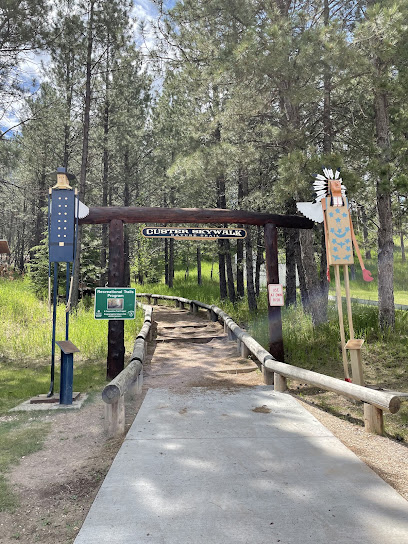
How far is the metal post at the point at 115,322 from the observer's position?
7.88m

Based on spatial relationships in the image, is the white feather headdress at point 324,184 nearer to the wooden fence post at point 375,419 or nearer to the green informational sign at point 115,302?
the wooden fence post at point 375,419

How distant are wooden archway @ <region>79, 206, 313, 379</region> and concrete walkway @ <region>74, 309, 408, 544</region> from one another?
7.38 ft

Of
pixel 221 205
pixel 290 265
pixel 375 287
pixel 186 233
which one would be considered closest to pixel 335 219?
pixel 186 233

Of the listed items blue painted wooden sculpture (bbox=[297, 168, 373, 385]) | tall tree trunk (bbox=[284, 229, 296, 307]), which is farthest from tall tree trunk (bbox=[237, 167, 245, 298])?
blue painted wooden sculpture (bbox=[297, 168, 373, 385])

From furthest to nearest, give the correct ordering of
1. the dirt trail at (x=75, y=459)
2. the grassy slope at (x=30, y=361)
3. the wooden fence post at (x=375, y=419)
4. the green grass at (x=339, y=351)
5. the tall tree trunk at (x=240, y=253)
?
1. the tall tree trunk at (x=240, y=253)
2. the green grass at (x=339, y=351)
3. the wooden fence post at (x=375, y=419)
4. the grassy slope at (x=30, y=361)
5. the dirt trail at (x=75, y=459)

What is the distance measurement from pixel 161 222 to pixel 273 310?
2917 mm

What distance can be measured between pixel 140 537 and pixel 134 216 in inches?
239

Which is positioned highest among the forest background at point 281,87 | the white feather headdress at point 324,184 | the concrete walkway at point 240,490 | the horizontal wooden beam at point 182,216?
the forest background at point 281,87

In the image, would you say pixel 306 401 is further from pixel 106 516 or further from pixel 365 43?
pixel 365 43

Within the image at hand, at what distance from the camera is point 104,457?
443 centimetres

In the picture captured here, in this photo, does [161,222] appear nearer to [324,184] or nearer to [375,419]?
[324,184]

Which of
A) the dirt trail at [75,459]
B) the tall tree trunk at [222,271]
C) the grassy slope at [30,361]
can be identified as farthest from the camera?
the tall tree trunk at [222,271]

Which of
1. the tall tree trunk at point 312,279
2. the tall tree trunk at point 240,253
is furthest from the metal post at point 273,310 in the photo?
the tall tree trunk at point 240,253

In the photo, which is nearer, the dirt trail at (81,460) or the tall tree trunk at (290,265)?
the dirt trail at (81,460)
